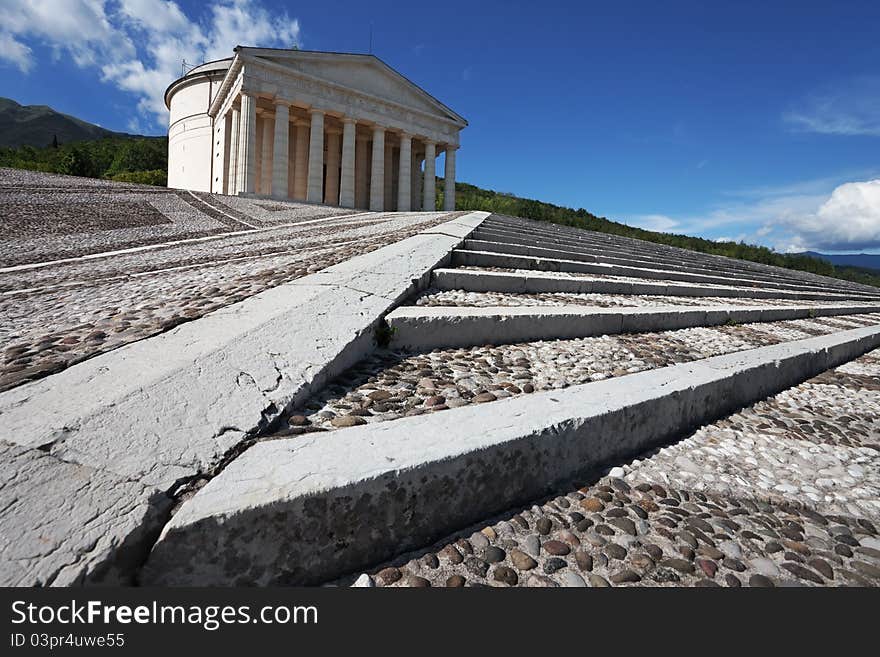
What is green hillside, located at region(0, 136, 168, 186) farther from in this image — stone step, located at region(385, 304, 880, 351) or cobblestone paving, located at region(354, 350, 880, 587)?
cobblestone paving, located at region(354, 350, 880, 587)

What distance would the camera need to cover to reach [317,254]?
14.9ft

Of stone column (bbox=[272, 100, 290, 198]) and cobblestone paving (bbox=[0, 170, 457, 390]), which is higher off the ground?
stone column (bbox=[272, 100, 290, 198])

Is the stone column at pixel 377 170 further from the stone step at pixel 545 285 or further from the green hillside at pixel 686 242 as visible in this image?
the stone step at pixel 545 285

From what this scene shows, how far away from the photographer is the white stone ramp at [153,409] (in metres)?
0.98

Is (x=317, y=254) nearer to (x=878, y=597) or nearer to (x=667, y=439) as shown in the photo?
(x=667, y=439)

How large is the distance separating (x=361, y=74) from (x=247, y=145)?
8.08m

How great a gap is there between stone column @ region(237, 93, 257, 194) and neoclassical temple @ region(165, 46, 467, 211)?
0.16 feet

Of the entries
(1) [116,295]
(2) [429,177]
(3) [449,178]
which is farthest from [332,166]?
(1) [116,295]

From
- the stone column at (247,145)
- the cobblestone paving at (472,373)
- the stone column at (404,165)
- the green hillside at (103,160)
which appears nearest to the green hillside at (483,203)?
the green hillside at (103,160)

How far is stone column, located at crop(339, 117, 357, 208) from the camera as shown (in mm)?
24406

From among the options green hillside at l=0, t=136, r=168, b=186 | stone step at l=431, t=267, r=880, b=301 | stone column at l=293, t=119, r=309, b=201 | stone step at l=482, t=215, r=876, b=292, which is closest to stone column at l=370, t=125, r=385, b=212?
stone column at l=293, t=119, r=309, b=201

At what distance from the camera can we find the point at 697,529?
1.56 meters

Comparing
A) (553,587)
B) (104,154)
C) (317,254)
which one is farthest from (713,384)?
(104,154)

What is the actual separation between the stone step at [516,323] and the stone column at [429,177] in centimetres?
2596
